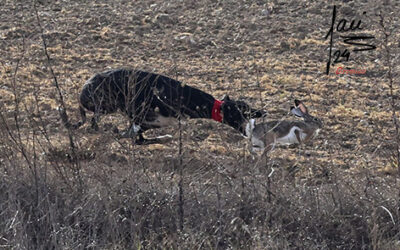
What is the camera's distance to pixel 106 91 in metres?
7.66

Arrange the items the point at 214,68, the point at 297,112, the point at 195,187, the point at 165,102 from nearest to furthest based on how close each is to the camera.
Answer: the point at 195,187, the point at 297,112, the point at 165,102, the point at 214,68

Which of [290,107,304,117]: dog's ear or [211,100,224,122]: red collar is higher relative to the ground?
[290,107,304,117]: dog's ear

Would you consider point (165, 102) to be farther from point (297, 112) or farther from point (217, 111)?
point (297, 112)

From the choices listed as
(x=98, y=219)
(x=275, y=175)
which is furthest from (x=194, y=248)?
(x=275, y=175)

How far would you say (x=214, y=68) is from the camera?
1110 cm

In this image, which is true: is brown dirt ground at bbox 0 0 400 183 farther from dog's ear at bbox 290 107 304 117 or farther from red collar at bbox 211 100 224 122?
dog's ear at bbox 290 107 304 117

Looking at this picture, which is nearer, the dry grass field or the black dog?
the dry grass field

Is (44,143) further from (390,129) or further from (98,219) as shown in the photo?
(390,129)

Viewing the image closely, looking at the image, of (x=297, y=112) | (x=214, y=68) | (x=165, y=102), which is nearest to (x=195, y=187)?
(x=297, y=112)

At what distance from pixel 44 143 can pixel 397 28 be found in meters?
9.42

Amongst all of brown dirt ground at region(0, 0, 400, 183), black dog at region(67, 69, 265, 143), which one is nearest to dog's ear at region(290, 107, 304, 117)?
brown dirt ground at region(0, 0, 400, 183)

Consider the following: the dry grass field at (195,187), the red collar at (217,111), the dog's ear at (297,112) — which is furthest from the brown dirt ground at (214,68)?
the dog's ear at (297,112)

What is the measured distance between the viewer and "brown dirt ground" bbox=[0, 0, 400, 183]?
19.7 feet

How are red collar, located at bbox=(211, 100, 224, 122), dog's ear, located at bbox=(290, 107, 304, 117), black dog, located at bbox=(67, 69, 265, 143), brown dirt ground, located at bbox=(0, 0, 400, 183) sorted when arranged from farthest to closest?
red collar, located at bbox=(211, 100, 224, 122)
black dog, located at bbox=(67, 69, 265, 143)
dog's ear, located at bbox=(290, 107, 304, 117)
brown dirt ground, located at bbox=(0, 0, 400, 183)
